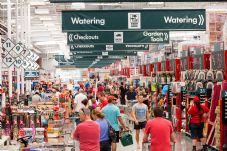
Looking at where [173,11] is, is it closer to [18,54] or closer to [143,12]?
[143,12]

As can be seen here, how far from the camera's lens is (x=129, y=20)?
16078 millimetres

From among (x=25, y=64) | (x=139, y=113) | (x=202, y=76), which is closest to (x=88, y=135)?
(x=139, y=113)

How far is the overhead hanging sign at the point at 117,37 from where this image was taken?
71.6 ft

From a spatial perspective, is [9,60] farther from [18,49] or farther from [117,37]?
[117,37]

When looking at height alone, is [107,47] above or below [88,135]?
above

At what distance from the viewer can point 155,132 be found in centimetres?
1045

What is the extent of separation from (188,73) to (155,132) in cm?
1134

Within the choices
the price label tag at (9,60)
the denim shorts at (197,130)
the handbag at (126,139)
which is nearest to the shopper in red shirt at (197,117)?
the denim shorts at (197,130)

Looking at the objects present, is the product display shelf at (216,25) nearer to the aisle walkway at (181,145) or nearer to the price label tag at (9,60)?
the aisle walkway at (181,145)

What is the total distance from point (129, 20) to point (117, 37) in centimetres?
785

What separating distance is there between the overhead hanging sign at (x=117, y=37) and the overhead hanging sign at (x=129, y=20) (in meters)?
5.51

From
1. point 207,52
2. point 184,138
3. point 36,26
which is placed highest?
point 36,26

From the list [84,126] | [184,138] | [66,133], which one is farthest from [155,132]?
[184,138]

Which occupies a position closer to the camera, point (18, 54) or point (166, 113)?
point (18, 54)
